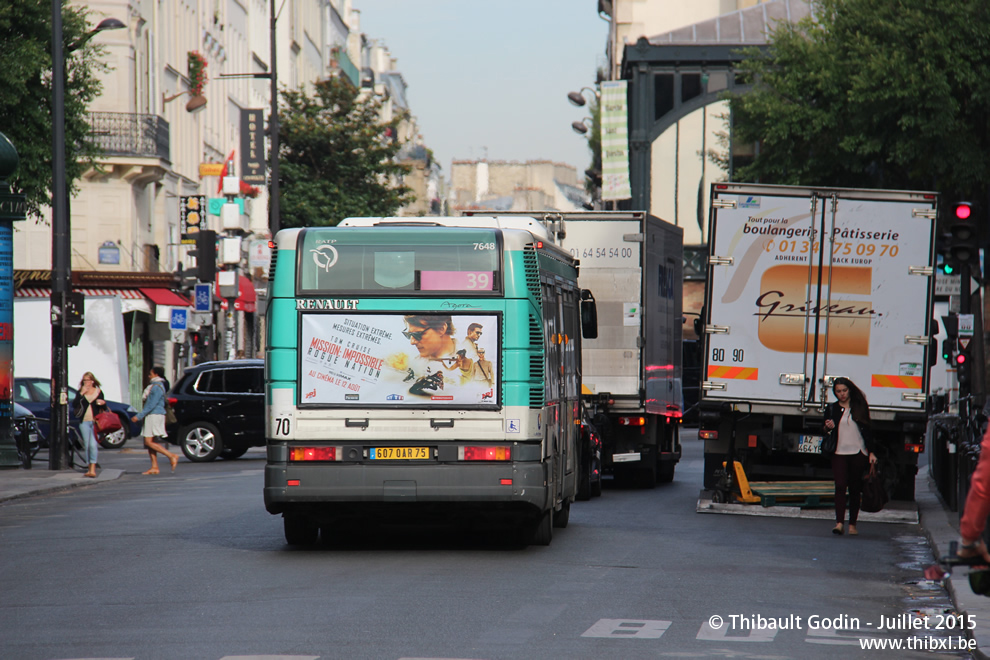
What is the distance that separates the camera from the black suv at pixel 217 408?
30.3 metres

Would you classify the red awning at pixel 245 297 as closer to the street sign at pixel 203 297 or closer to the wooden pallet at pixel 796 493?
the street sign at pixel 203 297

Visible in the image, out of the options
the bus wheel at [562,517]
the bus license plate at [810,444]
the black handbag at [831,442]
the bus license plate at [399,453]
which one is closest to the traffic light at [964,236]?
the black handbag at [831,442]

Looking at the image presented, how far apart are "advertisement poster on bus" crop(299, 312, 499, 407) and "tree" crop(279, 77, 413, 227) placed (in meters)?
48.4

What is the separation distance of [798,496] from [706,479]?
184 cm

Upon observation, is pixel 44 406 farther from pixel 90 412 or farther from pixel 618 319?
pixel 618 319

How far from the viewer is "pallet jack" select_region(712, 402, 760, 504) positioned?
59.1 feet

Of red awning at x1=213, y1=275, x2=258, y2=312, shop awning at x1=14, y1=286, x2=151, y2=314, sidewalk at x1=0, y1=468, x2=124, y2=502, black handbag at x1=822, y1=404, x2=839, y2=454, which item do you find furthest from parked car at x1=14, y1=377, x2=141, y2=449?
black handbag at x1=822, y1=404, x2=839, y2=454

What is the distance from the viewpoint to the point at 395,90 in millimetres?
133875

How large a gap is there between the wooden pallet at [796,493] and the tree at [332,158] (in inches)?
1736

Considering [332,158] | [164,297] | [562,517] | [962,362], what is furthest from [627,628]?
[332,158]

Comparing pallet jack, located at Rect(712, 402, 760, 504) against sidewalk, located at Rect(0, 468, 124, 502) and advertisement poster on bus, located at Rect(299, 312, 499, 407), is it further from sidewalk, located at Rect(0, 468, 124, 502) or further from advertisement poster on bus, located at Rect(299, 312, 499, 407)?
sidewalk, located at Rect(0, 468, 124, 502)

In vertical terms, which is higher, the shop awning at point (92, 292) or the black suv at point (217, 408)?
the shop awning at point (92, 292)

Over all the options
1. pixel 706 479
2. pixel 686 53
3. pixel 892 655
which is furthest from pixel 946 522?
pixel 686 53

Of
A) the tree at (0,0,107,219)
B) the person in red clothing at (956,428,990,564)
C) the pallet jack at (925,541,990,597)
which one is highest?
the tree at (0,0,107,219)
